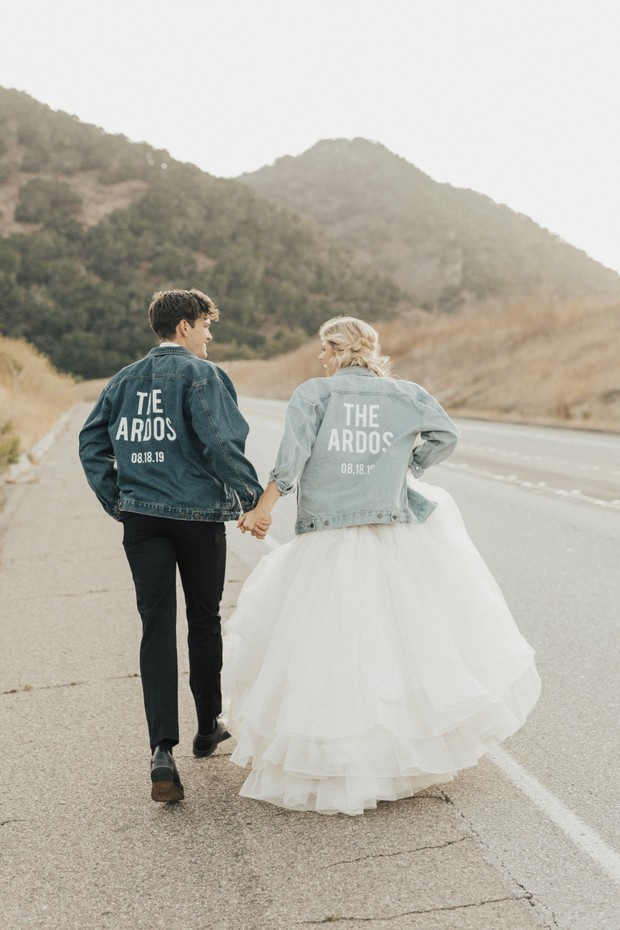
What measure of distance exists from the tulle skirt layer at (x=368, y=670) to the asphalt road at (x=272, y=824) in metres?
0.19

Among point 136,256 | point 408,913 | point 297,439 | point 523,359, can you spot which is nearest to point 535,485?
point 297,439

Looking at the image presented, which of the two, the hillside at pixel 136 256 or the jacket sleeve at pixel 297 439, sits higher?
the hillside at pixel 136 256

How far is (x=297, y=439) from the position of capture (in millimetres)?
4156

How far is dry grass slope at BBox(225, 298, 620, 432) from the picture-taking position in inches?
1154

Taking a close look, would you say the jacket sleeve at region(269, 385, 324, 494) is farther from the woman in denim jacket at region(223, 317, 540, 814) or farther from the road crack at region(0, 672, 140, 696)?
the road crack at region(0, 672, 140, 696)

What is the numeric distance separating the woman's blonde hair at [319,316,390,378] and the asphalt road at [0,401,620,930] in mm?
1745

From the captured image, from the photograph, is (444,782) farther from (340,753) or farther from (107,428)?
(107,428)

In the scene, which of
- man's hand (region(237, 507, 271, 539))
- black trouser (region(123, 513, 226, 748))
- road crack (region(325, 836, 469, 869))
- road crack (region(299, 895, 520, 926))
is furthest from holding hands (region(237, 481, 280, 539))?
road crack (region(299, 895, 520, 926))

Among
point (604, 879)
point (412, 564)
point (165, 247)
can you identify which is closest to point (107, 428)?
point (412, 564)

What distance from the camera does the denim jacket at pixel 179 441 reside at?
4086 millimetres

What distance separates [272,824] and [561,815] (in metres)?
1.06

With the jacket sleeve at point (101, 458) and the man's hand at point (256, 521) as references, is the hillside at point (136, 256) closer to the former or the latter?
the jacket sleeve at point (101, 458)

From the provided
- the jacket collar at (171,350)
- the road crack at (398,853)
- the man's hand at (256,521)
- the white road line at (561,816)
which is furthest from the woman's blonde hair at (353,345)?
the road crack at (398,853)

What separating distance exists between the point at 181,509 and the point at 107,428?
508mm
